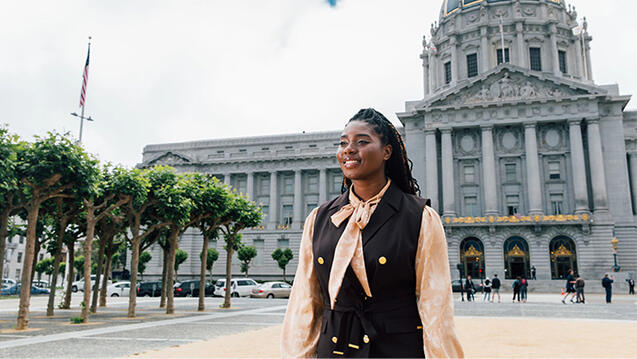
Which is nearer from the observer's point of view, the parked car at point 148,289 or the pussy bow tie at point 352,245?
the pussy bow tie at point 352,245

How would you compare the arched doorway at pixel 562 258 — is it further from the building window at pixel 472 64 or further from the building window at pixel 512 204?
the building window at pixel 472 64

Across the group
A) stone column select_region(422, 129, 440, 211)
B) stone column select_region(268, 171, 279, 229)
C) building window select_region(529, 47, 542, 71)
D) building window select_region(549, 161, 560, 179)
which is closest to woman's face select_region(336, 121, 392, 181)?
stone column select_region(422, 129, 440, 211)

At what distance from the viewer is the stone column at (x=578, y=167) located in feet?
172

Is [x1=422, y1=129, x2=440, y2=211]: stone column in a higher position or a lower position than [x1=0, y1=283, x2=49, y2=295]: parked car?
higher

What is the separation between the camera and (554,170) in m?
56.2

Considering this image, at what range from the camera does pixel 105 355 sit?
1099 cm

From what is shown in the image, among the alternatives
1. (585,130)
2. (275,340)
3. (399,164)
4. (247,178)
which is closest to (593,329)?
(275,340)

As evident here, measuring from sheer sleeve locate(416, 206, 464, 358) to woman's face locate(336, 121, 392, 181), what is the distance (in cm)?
41

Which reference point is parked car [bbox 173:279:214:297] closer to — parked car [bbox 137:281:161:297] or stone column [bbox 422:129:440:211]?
parked car [bbox 137:281:161:297]

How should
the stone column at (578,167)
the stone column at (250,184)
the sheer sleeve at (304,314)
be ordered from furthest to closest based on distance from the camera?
the stone column at (250,184) < the stone column at (578,167) < the sheer sleeve at (304,314)

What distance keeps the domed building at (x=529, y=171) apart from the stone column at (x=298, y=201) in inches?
693

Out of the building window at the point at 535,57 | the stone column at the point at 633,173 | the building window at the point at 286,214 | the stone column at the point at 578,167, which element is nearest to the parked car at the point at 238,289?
the building window at the point at 286,214

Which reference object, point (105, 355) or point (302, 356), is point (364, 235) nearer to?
point (302, 356)

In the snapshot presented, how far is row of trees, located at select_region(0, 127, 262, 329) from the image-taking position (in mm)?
16000
